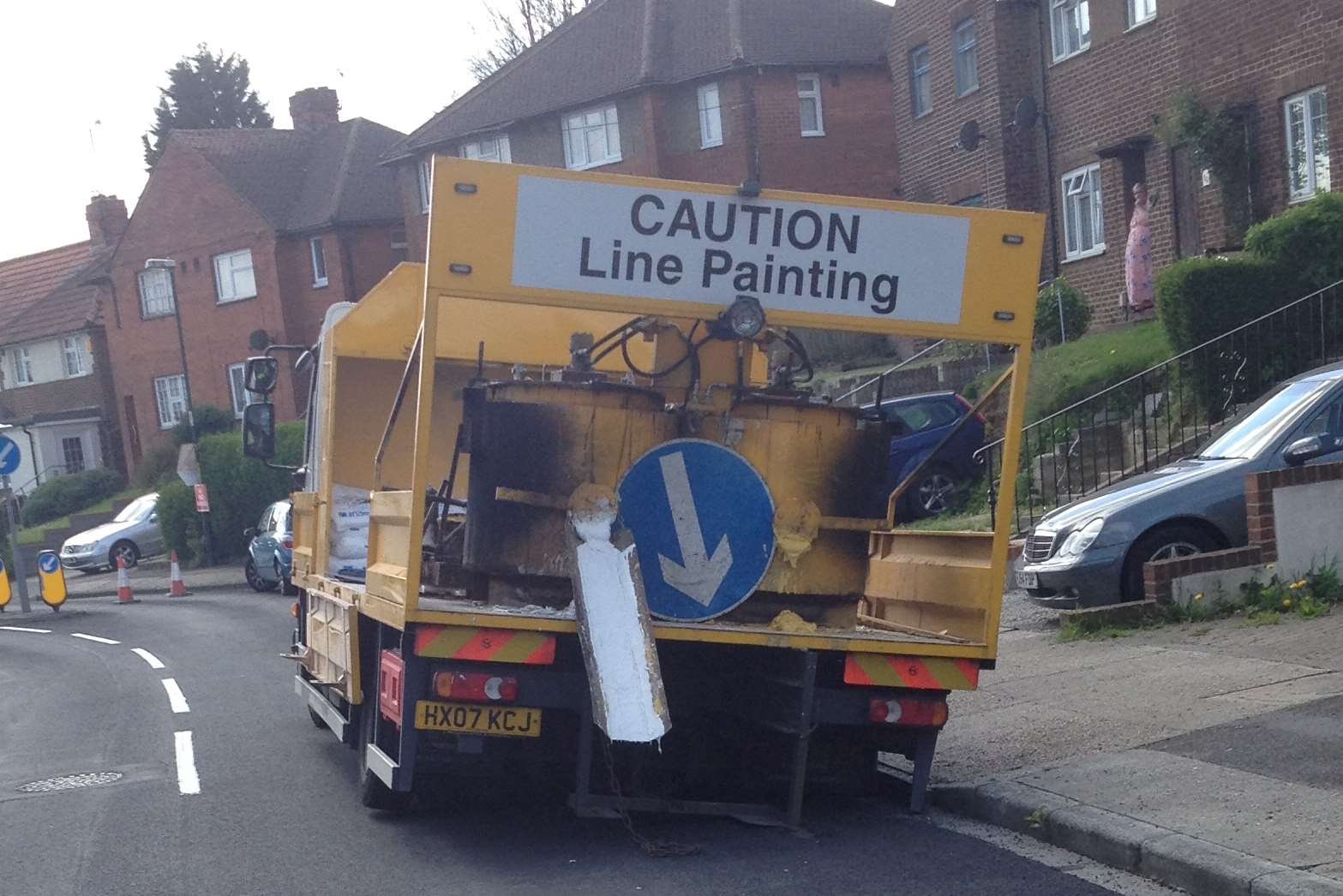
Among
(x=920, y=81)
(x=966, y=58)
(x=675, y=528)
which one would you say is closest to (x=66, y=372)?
(x=920, y=81)

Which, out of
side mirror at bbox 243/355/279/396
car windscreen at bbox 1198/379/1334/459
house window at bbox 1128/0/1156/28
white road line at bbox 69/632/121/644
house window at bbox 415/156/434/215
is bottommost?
white road line at bbox 69/632/121/644

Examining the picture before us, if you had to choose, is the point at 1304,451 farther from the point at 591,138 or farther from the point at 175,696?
the point at 591,138

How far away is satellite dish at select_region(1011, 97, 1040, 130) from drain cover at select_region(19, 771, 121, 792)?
19.6 metres

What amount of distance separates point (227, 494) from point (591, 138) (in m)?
13.1

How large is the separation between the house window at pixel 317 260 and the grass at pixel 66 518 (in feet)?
27.9

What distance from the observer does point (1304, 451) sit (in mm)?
11070

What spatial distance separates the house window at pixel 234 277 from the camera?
4775cm

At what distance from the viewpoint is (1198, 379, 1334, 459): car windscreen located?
37.9 feet

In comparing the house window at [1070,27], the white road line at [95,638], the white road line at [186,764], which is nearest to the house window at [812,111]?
the house window at [1070,27]

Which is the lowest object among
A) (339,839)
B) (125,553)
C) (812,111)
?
(125,553)

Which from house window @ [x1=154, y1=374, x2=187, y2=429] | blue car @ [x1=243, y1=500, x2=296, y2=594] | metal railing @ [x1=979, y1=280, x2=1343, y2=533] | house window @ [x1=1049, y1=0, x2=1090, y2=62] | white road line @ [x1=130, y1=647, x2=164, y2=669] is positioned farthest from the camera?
house window @ [x1=154, y1=374, x2=187, y2=429]

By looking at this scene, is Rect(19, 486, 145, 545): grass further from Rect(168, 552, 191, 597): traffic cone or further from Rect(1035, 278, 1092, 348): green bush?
Rect(1035, 278, 1092, 348): green bush

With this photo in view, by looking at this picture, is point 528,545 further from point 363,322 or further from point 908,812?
point 363,322

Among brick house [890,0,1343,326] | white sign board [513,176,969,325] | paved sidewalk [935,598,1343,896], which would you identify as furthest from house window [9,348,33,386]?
white sign board [513,176,969,325]
